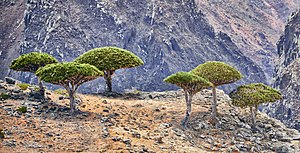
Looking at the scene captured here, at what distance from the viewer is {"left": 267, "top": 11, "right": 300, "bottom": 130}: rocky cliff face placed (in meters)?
147

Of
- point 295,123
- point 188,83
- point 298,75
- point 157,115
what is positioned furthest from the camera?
point 298,75

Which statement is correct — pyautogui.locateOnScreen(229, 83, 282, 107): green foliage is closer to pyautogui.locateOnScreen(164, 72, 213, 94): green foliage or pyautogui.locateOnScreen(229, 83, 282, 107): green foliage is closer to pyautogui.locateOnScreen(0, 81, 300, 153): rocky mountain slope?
pyautogui.locateOnScreen(0, 81, 300, 153): rocky mountain slope

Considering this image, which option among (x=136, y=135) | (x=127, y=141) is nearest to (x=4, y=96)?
(x=136, y=135)

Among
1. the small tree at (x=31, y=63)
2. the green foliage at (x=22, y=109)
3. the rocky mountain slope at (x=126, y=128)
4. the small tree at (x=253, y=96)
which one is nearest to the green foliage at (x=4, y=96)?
the rocky mountain slope at (x=126, y=128)

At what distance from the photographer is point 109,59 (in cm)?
4566

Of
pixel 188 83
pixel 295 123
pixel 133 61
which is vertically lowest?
pixel 295 123

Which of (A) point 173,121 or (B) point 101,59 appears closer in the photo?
(A) point 173,121

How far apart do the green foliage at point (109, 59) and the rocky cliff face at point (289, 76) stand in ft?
332

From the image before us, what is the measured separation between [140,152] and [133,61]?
1794 cm

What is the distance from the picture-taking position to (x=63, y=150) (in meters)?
29.0

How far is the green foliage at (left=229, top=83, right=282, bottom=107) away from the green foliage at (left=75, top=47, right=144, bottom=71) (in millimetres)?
12455

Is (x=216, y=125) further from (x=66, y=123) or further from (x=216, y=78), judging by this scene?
(x=66, y=123)

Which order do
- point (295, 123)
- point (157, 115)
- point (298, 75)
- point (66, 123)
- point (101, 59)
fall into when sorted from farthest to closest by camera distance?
point (298, 75)
point (295, 123)
point (101, 59)
point (157, 115)
point (66, 123)

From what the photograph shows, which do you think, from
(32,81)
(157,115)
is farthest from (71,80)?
(32,81)
